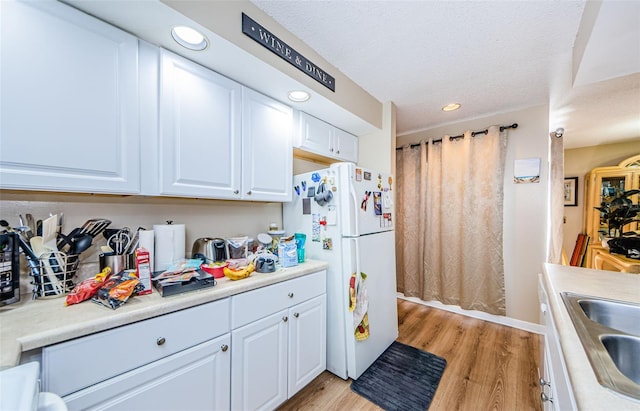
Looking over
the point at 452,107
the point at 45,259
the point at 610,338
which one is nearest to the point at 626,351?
the point at 610,338

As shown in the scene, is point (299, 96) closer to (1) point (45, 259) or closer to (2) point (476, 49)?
(2) point (476, 49)

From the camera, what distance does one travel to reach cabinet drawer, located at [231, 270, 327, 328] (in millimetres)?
1191

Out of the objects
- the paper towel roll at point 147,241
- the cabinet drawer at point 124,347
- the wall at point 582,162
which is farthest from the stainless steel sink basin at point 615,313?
the wall at point 582,162

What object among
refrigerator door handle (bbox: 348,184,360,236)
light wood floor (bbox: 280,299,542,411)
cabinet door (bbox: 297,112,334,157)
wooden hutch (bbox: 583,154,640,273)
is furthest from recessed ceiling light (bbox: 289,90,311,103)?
wooden hutch (bbox: 583,154,640,273)

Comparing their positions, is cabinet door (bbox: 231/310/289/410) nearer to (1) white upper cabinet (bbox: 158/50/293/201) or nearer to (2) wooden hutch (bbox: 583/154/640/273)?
(1) white upper cabinet (bbox: 158/50/293/201)

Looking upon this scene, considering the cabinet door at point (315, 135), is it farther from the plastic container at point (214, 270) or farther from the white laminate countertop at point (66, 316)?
the white laminate countertop at point (66, 316)

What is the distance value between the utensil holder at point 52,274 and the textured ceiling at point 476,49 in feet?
5.08

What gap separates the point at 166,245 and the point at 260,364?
835 millimetres

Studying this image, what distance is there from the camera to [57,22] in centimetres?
94

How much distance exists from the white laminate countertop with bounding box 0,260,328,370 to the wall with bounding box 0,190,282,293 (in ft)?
0.97

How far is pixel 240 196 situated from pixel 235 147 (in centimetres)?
32

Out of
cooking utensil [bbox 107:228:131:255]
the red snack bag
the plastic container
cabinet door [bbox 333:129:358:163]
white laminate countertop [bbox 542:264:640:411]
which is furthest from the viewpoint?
cabinet door [bbox 333:129:358:163]

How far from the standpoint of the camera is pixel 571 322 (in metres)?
0.82

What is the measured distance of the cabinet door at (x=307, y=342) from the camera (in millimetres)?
1446
